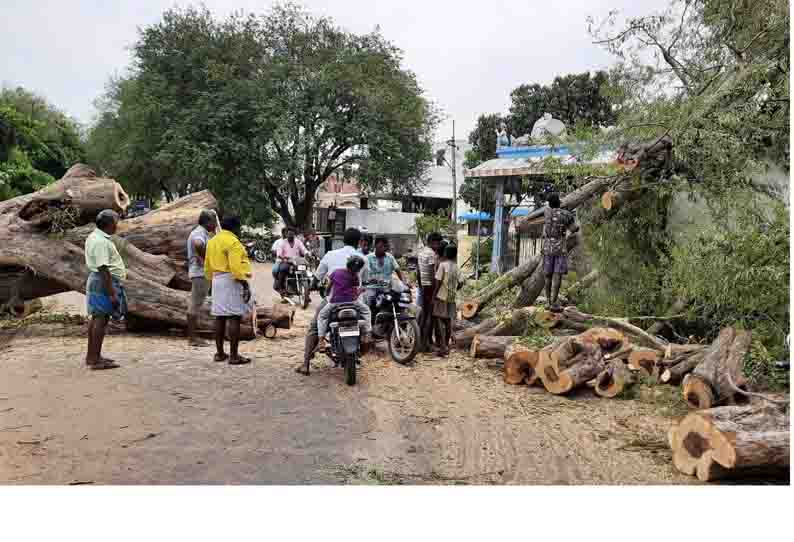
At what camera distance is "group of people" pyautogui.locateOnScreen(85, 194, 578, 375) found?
4664mm

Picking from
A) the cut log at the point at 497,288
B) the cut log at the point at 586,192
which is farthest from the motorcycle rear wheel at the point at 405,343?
the cut log at the point at 586,192

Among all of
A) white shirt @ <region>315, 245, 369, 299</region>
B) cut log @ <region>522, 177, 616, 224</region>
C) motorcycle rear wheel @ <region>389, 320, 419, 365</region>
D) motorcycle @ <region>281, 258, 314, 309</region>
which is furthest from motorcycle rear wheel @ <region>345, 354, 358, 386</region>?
motorcycle @ <region>281, 258, 314, 309</region>

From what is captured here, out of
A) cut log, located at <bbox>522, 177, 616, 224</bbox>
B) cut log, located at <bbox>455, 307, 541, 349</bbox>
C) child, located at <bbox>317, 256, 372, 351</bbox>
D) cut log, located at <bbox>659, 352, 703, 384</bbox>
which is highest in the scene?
cut log, located at <bbox>522, 177, 616, 224</bbox>

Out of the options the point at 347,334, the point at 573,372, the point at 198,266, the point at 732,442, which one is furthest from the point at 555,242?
the point at 198,266

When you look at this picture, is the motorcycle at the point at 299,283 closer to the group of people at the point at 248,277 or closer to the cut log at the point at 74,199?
the group of people at the point at 248,277

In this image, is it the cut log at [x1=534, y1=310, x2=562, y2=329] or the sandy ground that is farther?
the cut log at [x1=534, y1=310, x2=562, y2=329]

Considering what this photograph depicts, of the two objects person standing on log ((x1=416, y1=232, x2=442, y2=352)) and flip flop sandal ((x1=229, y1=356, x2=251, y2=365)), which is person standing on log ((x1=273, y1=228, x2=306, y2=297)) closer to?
person standing on log ((x1=416, y1=232, x2=442, y2=352))

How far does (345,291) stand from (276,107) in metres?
→ 3.07

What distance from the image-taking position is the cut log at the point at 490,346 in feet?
19.0

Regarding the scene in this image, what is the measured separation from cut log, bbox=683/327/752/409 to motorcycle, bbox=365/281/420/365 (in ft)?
7.72
